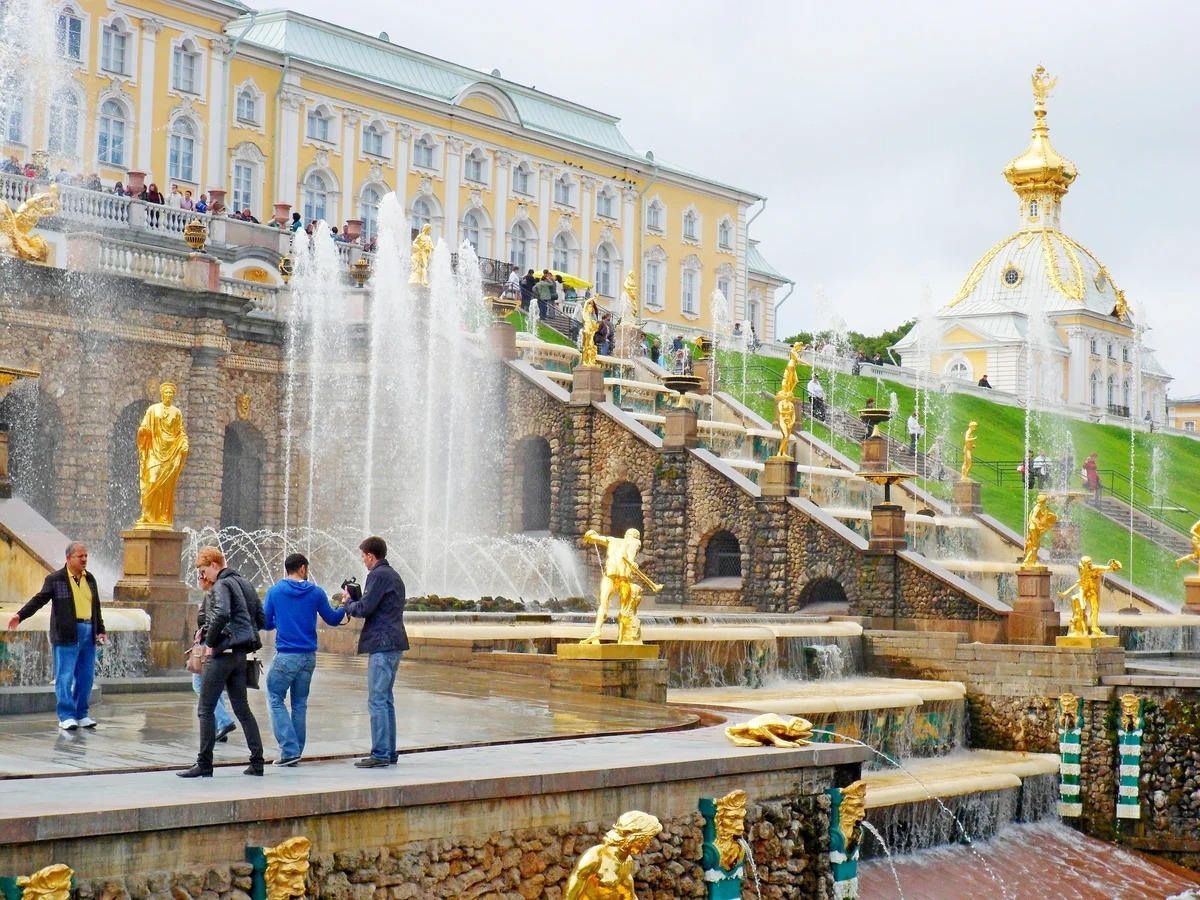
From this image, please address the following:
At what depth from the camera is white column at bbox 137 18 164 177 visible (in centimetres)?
4709

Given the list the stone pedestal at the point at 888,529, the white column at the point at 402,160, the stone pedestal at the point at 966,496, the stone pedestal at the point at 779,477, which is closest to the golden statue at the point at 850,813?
the stone pedestal at the point at 888,529

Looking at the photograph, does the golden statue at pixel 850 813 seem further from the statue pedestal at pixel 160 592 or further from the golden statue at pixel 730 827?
the statue pedestal at pixel 160 592

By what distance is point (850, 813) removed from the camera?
1316 centimetres

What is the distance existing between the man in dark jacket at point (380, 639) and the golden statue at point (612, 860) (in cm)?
150

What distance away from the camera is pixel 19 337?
27688mm

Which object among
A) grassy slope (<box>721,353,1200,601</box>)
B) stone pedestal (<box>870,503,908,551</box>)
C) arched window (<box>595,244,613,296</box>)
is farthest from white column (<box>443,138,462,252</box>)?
stone pedestal (<box>870,503,908,551</box>)

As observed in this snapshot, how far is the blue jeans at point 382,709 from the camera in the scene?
35.7 feet

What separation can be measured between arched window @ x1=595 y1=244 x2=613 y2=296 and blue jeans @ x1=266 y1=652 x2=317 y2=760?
5312cm

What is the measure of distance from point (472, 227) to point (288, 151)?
27.5 ft

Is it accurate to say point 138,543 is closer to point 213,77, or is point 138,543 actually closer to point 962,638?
point 962,638

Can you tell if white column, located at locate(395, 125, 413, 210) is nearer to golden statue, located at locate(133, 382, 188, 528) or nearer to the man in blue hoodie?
golden statue, located at locate(133, 382, 188, 528)

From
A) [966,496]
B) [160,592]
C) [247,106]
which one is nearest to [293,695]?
[160,592]

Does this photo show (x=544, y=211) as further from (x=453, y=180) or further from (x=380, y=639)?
(x=380, y=639)

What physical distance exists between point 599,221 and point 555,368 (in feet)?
86.2
